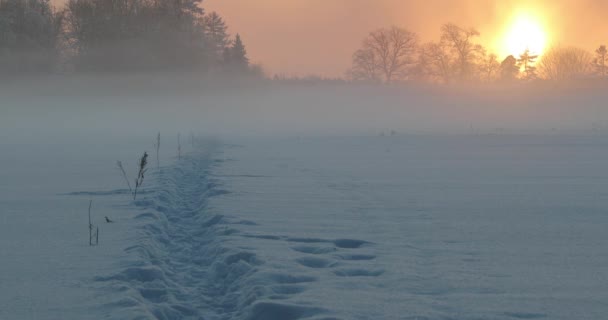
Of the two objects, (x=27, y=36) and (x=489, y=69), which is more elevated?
(x=489, y=69)

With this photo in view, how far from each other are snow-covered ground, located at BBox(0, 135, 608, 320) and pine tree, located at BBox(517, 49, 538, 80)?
59610 mm

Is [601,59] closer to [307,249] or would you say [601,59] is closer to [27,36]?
[27,36]

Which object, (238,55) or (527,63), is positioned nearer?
(238,55)

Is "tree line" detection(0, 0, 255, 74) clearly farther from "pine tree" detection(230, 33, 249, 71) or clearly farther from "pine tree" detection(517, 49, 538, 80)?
"pine tree" detection(517, 49, 538, 80)

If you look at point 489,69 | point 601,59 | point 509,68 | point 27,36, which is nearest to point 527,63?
point 509,68

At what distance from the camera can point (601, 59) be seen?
65.0 m

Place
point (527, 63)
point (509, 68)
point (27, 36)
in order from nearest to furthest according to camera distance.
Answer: point (27, 36) < point (509, 68) < point (527, 63)

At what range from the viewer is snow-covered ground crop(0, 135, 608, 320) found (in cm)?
350

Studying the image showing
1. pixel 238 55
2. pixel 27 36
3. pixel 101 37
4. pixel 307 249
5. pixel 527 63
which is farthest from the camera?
pixel 527 63

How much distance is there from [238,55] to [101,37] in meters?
16.4

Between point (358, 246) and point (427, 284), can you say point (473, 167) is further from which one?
point (427, 284)

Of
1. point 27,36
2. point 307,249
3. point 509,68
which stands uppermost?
point 509,68

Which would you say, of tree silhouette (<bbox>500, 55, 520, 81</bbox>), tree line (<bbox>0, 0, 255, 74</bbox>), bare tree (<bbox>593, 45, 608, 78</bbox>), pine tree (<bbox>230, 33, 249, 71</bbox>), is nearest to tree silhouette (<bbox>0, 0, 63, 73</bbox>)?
tree line (<bbox>0, 0, 255, 74</bbox>)

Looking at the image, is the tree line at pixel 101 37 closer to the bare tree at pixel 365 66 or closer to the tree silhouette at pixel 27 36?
the tree silhouette at pixel 27 36
